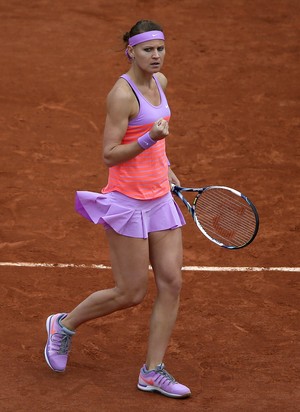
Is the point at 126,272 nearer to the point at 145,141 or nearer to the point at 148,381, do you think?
the point at 148,381

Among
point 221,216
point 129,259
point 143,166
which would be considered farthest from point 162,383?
point 143,166

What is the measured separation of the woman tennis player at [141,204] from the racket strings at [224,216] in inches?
11.5

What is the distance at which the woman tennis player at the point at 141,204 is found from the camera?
7375 millimetres

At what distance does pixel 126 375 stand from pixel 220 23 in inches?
330

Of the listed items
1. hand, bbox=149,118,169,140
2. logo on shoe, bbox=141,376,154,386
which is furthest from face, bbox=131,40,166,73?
logo on shoe, bbox=141,376,154,386

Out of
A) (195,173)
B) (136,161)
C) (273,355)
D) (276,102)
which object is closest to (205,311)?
(273,355)

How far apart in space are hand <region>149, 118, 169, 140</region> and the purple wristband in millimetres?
40

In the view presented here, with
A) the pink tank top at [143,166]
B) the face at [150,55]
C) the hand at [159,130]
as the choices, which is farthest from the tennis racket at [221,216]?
the face at [150,55]

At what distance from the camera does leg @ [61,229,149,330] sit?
298 inches

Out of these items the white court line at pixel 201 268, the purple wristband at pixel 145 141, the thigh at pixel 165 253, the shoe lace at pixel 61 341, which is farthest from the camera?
the white court line at pixel 201 268

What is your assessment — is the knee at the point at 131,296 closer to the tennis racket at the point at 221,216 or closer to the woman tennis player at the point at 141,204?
the woman tennis player at the point at 141,204

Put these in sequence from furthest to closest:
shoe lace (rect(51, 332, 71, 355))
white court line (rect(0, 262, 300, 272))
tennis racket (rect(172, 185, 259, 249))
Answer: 1. white court line (rect(0, 262, 300, 272))
2. shoe lace (rect(51, 332, 71, 355))
3. tennis racket (rect(172, 185, 259, 249))

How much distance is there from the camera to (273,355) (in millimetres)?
8453

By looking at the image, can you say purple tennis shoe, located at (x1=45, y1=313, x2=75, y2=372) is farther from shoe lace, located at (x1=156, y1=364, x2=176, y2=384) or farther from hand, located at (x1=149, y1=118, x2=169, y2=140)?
hand, located at (x1=149, y1=118, x2=169, y2=140)
